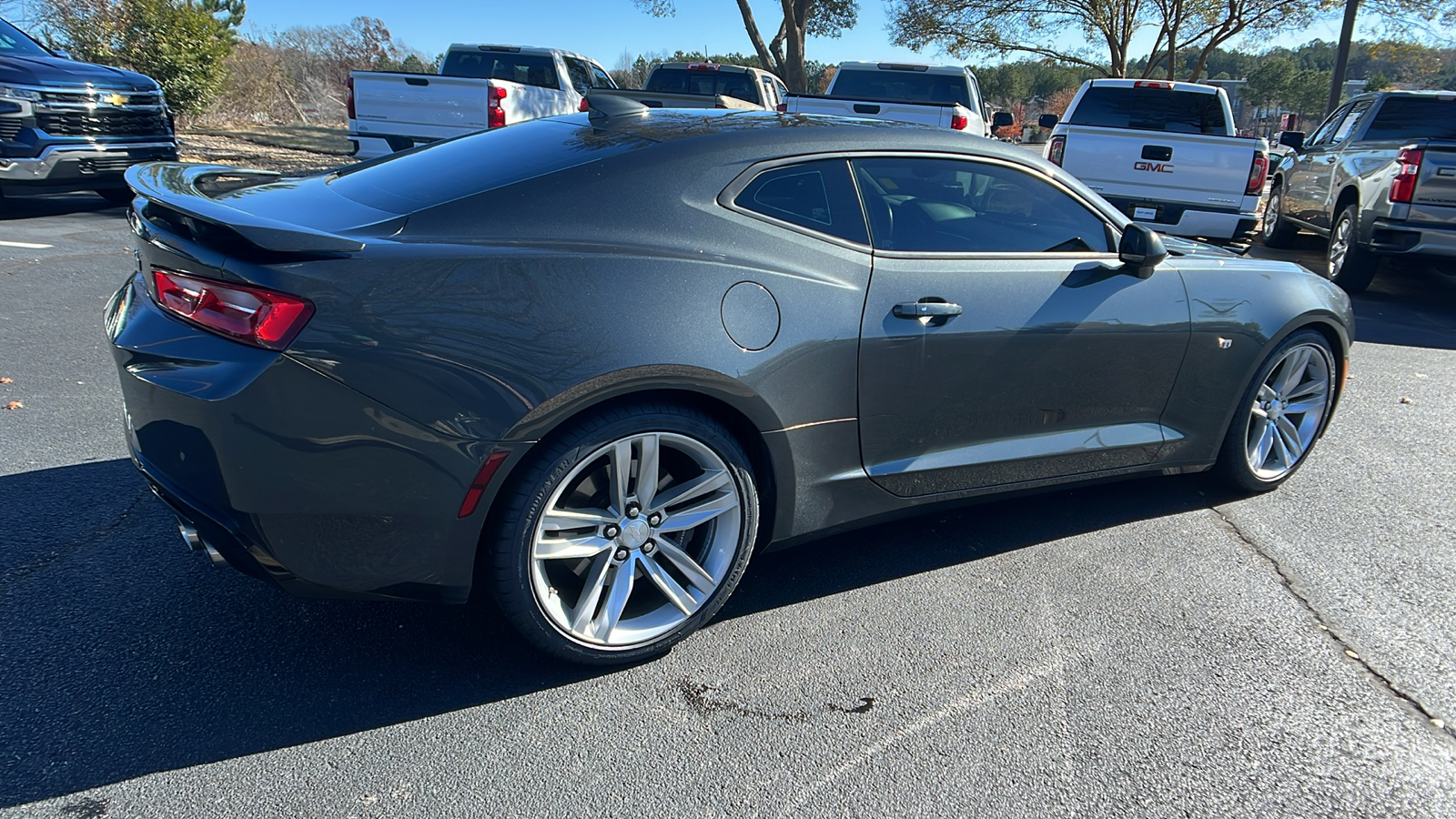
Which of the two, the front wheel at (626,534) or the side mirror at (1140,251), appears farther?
the side mirror at (1140,251)

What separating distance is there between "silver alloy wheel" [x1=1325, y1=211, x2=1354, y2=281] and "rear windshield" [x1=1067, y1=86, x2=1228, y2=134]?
1.62 m

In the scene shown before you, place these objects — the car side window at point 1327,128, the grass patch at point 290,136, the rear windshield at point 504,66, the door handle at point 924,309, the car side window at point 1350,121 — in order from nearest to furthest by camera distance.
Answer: the door handle at point 924,309, the car side window at point 1350,121, the car side window at point 1327,128, the rear windshield at point 504,66, the grass patch at point 290,136

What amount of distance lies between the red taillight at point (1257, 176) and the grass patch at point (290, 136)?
12.8 meters

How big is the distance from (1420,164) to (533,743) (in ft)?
Result: 29.0

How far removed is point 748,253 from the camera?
9.35 ft

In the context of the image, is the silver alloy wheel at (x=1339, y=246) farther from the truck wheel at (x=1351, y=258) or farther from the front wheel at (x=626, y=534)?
the front wheel at (x=626, y=534)

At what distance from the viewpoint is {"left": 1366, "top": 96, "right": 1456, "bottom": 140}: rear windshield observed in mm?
9984

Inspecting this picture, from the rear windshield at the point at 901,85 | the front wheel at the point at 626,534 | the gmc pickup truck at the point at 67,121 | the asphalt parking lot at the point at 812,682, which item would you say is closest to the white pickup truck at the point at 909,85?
the rear windshield at the point at 901,85

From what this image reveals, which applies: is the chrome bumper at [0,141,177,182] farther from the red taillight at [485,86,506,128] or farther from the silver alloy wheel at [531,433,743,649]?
the silver alloy wheel at [531,433,743,649]

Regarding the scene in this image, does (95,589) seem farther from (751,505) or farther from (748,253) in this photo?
(748,253)

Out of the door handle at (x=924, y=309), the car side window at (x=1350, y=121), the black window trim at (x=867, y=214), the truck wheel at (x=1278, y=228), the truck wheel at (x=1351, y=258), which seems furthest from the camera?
the truck wheel at (x=1278, y=228)

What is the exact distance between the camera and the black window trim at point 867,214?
2.96m

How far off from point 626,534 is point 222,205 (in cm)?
145

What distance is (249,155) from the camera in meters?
15.3
